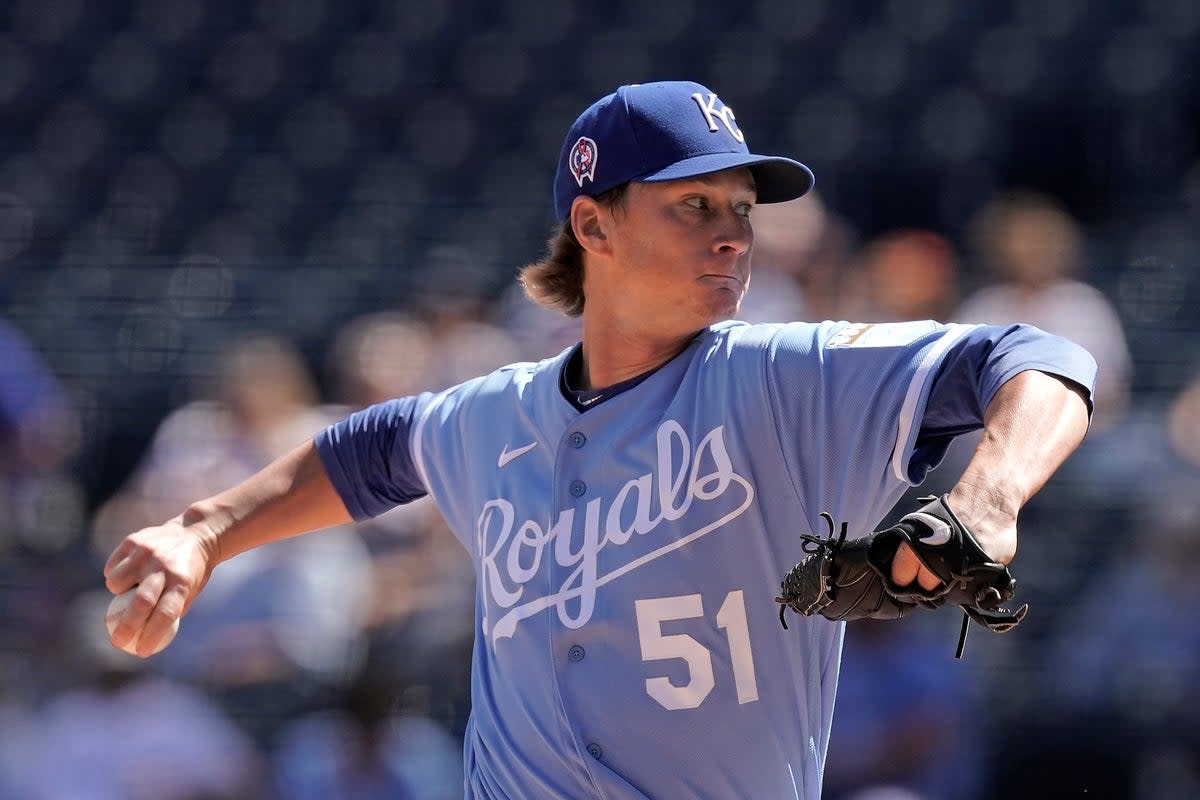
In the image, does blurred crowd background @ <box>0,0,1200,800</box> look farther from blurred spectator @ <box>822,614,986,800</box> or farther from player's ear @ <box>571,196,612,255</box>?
player's ear @ <box>571,196,612,255</box>

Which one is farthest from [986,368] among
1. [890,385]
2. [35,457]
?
[35,457]

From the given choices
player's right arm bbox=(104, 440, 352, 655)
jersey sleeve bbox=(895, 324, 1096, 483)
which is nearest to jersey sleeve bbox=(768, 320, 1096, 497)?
jersey sleeve bbox=(895, 324, 1096, 483)

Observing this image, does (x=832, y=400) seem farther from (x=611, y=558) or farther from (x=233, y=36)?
(x=233, y=36)

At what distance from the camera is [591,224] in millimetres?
2463

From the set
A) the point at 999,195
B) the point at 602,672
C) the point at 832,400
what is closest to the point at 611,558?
the point at 602,672

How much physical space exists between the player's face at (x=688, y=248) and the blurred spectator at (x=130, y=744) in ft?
9.01

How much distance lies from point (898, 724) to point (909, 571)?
2.63 meters

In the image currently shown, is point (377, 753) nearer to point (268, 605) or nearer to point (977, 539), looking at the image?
point (268, 605)

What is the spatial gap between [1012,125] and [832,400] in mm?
4185

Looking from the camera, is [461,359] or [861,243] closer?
[461,359]

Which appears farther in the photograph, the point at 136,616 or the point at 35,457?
the point at 35,457

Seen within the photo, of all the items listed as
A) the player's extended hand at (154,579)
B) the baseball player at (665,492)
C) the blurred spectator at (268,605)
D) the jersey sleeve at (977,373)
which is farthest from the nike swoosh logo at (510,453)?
the blurred spectator at (268,605)

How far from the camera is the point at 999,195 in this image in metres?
5.56

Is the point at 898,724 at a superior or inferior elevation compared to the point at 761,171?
inferior
